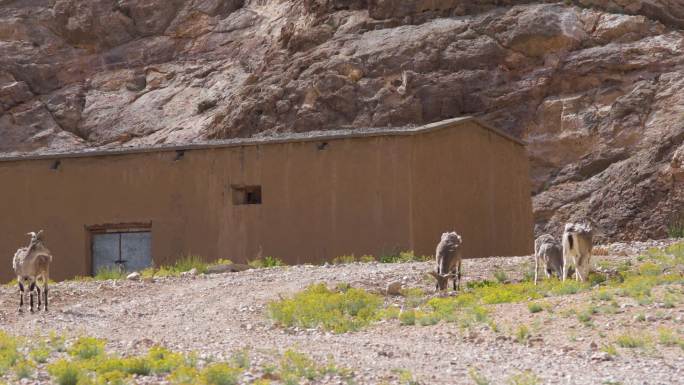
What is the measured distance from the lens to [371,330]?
A: 16016 millimetres

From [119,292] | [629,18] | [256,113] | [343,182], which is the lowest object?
[119,292]

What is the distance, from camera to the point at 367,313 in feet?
57.0

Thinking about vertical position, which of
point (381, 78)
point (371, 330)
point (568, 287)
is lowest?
point (371, 330)

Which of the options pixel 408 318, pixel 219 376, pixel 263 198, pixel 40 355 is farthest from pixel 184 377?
pixel 263 198

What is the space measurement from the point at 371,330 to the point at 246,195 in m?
14.1

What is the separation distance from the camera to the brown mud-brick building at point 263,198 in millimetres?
27906

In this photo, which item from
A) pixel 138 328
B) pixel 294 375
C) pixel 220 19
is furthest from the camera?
pixel 220 19

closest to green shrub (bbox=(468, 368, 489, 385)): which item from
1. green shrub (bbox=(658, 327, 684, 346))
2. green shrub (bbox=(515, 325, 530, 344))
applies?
green shrub (bbox=(515, 325, 530, 344))

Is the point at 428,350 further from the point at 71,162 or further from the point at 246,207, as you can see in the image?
the point at 71,162

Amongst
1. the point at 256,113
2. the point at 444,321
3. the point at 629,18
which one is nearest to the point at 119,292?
the point at 444,321

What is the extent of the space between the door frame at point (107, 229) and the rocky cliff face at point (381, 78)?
1661 cm

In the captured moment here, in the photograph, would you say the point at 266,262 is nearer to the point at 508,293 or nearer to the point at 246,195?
the point at 246,195

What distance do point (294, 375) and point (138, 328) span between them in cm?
574

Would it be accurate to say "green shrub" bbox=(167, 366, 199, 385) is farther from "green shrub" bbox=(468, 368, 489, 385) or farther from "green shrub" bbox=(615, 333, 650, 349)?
"green shrub" bbox=(615, 333, 650, 349)
